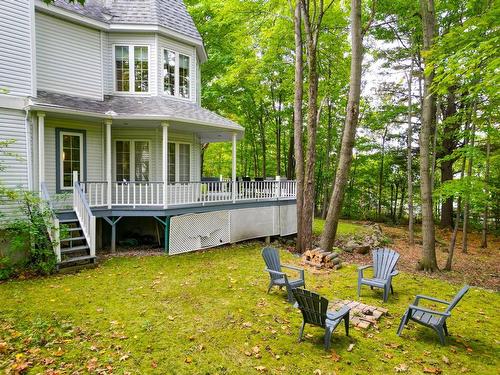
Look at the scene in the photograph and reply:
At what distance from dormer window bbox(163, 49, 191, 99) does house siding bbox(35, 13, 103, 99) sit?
2.47m

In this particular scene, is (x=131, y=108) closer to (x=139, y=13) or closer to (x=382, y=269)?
(x=139, y=13)

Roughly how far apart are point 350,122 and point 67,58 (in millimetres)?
10056

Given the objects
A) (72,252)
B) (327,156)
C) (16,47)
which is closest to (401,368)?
(72,252)

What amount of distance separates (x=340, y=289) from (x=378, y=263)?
1153 mm

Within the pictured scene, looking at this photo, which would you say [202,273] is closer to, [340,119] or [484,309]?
[484,309]

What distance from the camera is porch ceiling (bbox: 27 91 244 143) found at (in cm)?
946

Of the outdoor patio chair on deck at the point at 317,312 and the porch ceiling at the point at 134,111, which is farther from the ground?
the porch ceiling at the point at 134,111

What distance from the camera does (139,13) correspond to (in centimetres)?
1216

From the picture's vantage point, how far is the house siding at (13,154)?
8.61 metres

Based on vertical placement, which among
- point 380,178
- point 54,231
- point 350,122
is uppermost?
point 350,122

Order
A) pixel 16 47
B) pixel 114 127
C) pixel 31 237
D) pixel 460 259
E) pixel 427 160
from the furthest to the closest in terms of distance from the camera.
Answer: pixel 460 259 → pixel 114 127 → pixel 427 160 → pixel 16 47 → pixel 31 237

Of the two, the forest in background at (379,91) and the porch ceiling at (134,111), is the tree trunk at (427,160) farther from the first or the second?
the porch ceiling at (134,111)

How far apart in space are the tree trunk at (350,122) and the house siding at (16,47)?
9.70m

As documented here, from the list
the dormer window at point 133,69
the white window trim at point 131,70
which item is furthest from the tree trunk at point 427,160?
the dormer window at point 133,69
